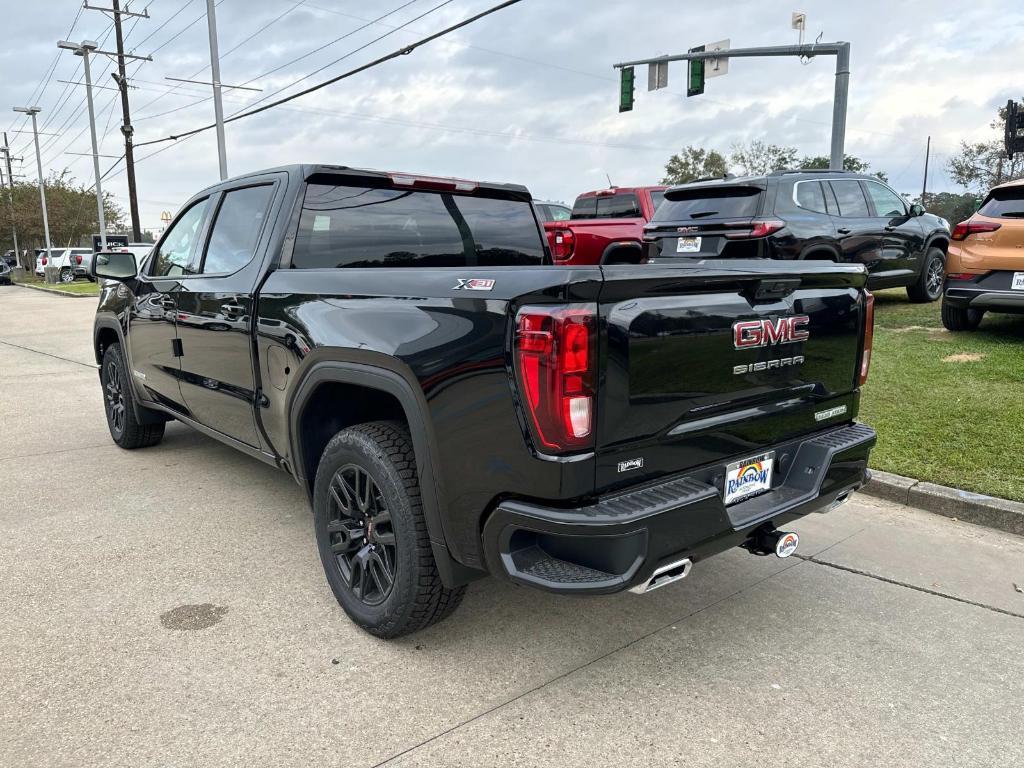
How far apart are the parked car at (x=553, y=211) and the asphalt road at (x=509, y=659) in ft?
36.5

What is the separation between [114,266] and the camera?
5062 mm

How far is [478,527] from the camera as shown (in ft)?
8.01

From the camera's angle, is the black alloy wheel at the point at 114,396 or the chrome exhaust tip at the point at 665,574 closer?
the chrome exhaust tip at the point at 665,574

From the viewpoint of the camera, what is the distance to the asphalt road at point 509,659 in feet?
7.84

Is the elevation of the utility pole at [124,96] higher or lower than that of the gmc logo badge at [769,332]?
higher

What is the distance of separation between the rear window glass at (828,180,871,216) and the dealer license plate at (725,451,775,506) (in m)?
7.34

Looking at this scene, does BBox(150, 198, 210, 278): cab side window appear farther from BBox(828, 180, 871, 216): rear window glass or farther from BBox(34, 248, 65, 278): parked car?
BBox(34, 248, 65, 278): parked car

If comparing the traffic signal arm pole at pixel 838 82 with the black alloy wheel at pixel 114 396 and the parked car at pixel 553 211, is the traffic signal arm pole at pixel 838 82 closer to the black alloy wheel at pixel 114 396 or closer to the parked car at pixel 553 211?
the parked car at pixel 553 211

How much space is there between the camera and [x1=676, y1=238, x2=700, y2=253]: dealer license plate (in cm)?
873

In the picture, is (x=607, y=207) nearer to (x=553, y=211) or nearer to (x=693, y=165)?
(x=553, y=211)

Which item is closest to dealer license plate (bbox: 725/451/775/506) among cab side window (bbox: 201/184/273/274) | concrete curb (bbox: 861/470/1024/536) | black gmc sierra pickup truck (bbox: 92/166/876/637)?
black gmc sierra pickup truck (bbox: 92/166/876/637)

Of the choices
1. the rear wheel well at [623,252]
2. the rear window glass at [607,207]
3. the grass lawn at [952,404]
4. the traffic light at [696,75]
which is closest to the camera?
the grass lawn at [952,404]

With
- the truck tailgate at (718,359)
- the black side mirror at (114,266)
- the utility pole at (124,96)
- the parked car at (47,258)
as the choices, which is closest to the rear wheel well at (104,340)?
the black side mirror at (114,266)

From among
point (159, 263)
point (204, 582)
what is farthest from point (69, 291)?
point (204, 582)
